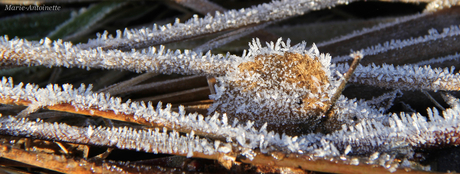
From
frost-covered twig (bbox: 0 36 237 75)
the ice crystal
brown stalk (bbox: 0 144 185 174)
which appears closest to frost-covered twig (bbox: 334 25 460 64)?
the ice crystal

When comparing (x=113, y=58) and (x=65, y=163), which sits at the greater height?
(x=113, y=58)

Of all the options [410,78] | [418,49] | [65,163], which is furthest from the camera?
[418,49]

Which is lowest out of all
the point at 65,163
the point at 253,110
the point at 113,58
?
the point at 65,163

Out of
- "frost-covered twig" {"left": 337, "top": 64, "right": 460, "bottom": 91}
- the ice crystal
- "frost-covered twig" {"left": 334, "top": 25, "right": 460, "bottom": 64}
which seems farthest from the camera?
"frost-covered twig" {"left": 334, "top": 25, "right": 460, "bottom": 64}

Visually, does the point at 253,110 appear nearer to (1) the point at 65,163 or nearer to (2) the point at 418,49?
(1) the point at 65,163

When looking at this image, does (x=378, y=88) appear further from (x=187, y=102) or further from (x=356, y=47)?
(x=187, y=102)

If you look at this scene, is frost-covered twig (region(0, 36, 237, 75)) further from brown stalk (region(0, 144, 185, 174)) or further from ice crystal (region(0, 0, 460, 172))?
brown stalk (region(0, 144, 185, 174))

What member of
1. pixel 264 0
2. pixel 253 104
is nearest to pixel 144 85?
pixel 253 104

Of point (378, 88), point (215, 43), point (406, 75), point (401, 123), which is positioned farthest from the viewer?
point (215, 43)

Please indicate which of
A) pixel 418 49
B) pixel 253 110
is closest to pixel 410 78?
pixel 418 49

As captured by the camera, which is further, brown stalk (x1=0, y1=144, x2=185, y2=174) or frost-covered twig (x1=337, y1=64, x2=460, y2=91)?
frost-covered twig (x1=337, y1=64, x2=460, y2=91)

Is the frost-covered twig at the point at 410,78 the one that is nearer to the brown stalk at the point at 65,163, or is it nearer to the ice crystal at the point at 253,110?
the ice crystal at the point at 253,110
